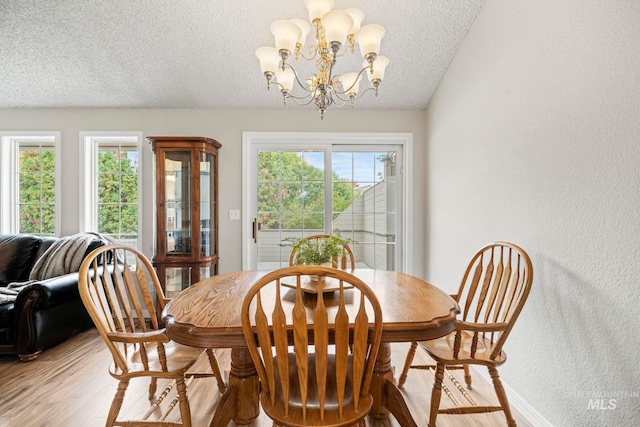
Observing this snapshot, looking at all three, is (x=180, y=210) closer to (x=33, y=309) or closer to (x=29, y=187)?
(x=33, y=309)

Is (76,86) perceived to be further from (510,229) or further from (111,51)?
(510,229)

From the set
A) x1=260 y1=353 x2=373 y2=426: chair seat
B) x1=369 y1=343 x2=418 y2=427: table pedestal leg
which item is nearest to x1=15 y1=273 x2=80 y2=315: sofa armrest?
x1=260 y1=353 x2=373 y2=426: chair seat

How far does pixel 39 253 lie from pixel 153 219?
40.6 inches

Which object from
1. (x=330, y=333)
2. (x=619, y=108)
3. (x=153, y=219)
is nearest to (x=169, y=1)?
(x=153, y=219)

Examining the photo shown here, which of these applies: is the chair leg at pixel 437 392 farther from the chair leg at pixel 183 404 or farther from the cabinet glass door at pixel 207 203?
the cabinet glass door at pixel 207 203

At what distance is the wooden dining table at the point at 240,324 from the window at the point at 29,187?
2.85 meters

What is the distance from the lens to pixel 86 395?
1.92 metres

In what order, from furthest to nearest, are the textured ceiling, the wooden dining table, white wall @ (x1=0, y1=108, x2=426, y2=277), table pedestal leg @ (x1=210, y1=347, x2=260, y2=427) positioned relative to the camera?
white wall @ (x1=0, y1=108, x2=426, y2=277) → the textured ceiling → table pedestal leg @ (x1=210, y1=347, x2=260, y2=427) → the wooden dining table

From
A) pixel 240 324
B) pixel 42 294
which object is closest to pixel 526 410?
pixel 240 324

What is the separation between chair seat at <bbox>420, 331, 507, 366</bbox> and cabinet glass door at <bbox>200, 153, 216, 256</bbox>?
7.38ft

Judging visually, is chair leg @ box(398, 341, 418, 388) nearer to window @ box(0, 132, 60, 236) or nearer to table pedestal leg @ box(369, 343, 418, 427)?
table pedestal leg @ box(369, 343, 418, 427)

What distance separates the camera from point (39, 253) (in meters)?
2.93

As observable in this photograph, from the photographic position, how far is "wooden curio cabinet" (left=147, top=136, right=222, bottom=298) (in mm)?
2957

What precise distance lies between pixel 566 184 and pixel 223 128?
2.93 meters
